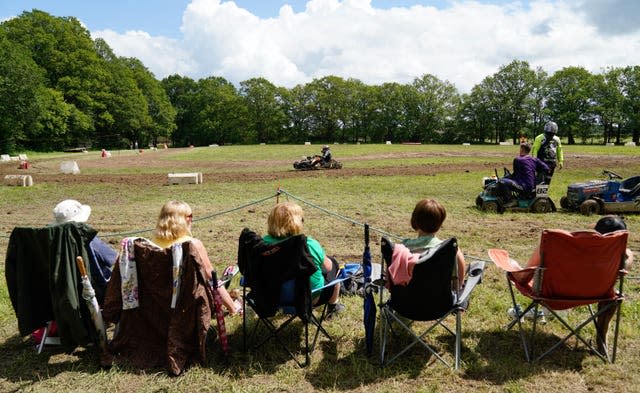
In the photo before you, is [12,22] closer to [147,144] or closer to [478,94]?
[147,144]

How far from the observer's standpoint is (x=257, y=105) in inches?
2921

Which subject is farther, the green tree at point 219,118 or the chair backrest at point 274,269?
the green tree at point 219,118

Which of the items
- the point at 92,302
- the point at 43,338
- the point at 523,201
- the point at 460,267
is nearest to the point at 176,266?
the point at 92,302

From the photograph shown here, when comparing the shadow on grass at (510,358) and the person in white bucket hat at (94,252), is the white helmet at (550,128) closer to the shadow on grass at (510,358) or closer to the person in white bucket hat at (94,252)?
the shadow on grass at (510,358)

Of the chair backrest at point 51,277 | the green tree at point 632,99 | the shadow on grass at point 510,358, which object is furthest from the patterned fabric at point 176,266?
the green tree at point 632,99

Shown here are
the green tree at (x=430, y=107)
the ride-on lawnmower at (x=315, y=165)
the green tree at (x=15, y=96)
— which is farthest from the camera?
the green tree at (x=430, y=107)

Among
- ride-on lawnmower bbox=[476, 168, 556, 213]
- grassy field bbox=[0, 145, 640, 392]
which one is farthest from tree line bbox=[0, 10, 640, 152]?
ride-on lawnmower bbox=[476, 168, 556, 213]

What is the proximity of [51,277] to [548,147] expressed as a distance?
32.3ft

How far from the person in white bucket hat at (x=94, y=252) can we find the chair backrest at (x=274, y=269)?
131 centimetres

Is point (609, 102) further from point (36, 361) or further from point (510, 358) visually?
point (36, 361)

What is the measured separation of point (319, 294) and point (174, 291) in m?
1.27

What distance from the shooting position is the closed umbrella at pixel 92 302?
3.55 m

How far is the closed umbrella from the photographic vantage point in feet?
11.7

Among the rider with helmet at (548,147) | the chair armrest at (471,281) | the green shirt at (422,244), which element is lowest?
the chair armrest at (471,281)
